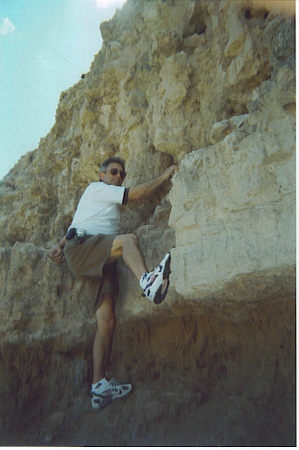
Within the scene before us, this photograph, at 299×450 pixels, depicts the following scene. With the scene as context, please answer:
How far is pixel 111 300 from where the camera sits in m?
3.05

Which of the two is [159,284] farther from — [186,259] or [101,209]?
[101,209]

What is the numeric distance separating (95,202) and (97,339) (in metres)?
1.06

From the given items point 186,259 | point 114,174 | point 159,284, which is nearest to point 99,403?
point 159,284

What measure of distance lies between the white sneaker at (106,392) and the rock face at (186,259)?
0.09 meters

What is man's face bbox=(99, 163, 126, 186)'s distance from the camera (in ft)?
11.1

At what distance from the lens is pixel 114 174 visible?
134 inches

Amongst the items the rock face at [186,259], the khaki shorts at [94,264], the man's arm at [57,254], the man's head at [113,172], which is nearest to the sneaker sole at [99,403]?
the rock face at [186,259]

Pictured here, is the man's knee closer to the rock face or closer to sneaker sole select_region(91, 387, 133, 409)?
the rock face

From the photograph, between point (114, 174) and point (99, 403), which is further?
point (114, 174)

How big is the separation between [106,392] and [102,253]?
104 centimetres

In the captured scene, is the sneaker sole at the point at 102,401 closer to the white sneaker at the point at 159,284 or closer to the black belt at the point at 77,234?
the white sneaker at the point at 159,284

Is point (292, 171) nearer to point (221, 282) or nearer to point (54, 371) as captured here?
point (221, 282)

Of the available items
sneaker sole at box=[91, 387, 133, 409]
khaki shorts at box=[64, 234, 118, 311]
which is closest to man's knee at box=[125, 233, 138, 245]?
khaki shorts at box=[64, 234, 118, 311]

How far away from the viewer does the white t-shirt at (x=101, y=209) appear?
10.3 ft
